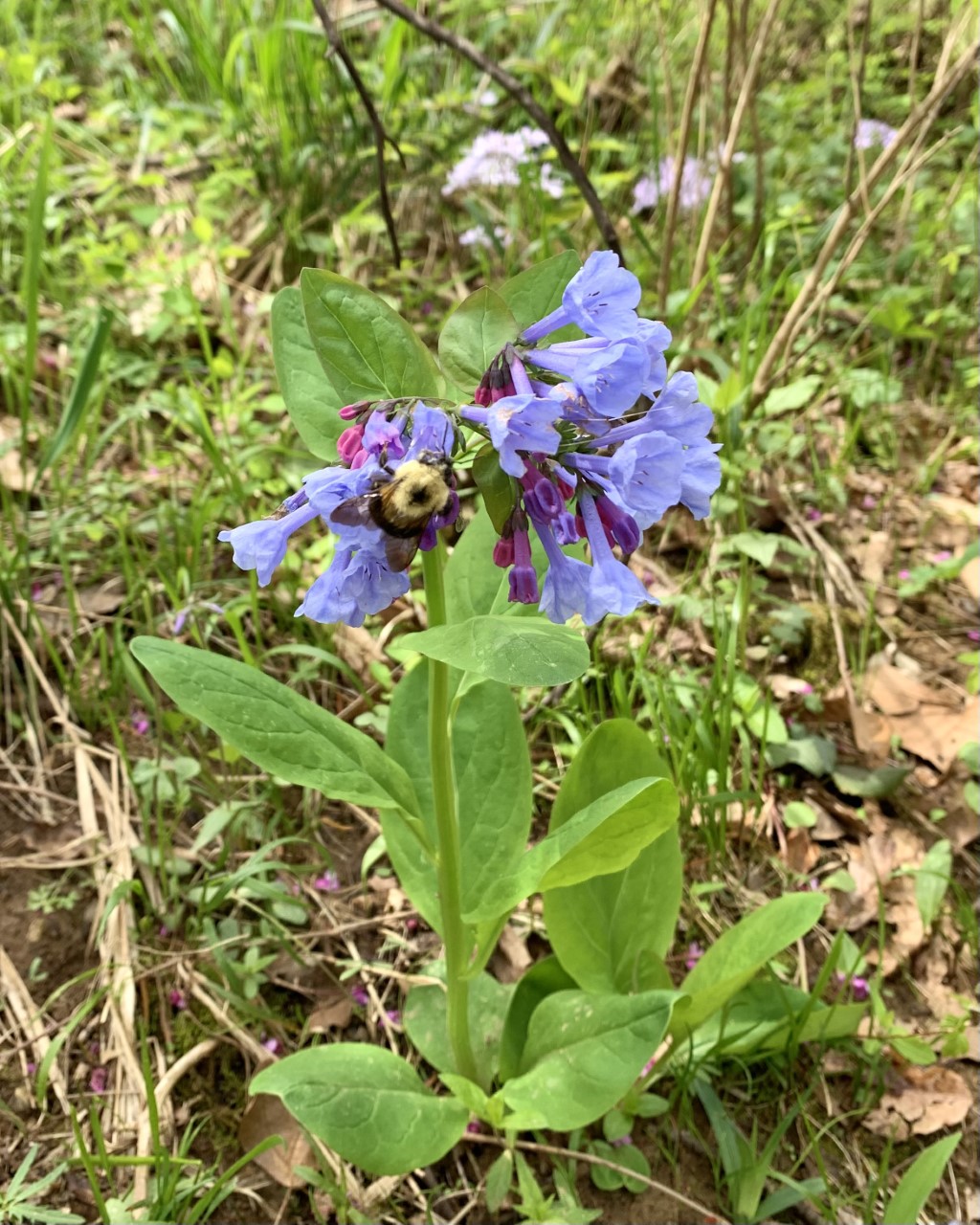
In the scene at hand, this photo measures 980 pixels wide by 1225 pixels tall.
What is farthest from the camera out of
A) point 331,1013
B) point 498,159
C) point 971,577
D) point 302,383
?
point 498,159

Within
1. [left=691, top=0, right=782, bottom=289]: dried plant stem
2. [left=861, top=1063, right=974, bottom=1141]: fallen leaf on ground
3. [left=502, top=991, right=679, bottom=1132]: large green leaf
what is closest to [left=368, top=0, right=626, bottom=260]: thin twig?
[left=691, top=0, right=782, bottom=289]: dried plant stem

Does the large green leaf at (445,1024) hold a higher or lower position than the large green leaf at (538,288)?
lower

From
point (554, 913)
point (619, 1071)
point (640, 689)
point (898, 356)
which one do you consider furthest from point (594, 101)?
point (619, 1071)

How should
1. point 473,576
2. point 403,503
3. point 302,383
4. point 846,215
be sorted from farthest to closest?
1. point 846,215
2. point 473,576
3. point 302,383
4. point 403,503

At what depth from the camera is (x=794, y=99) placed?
359 centimetres

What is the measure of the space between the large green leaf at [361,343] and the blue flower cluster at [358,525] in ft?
0.39

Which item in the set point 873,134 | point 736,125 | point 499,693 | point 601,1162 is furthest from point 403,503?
point 873,134

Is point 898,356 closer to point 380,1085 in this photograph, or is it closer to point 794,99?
point 794,99

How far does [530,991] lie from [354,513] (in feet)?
3.39

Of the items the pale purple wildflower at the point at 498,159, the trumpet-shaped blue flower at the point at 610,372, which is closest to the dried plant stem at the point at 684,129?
the pale purple wildflower at the point at 498,159

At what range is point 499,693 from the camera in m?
1.43

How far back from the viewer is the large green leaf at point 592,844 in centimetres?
103

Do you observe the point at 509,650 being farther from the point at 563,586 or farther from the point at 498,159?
the point at 498,159

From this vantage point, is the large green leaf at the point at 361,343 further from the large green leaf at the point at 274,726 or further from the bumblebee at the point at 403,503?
the large green leaf at the point at 274,726
